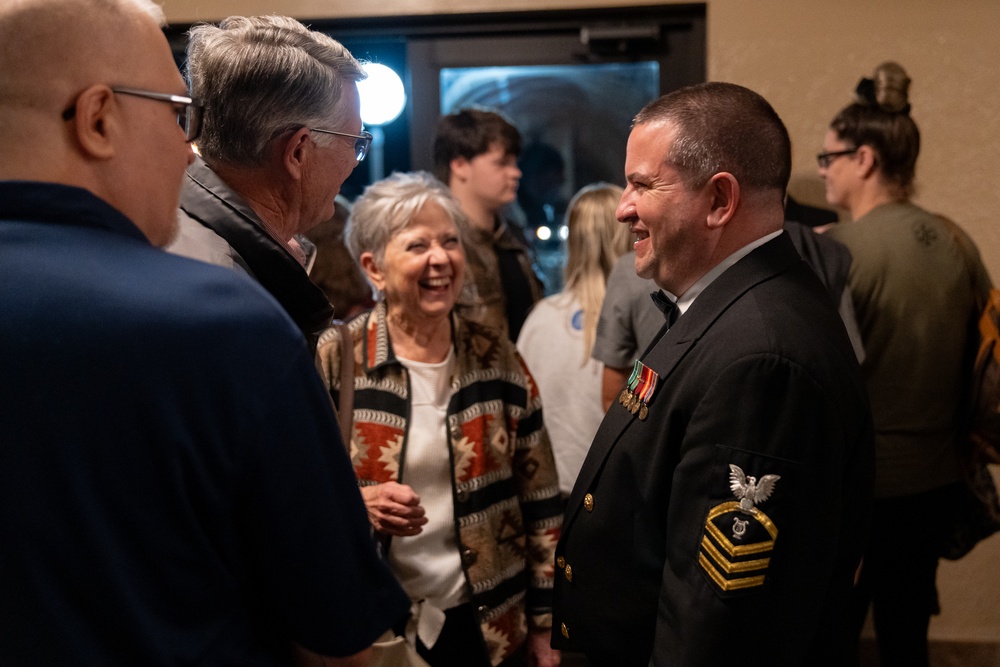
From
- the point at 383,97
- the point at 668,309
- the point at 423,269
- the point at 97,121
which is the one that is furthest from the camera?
the point at 383,97

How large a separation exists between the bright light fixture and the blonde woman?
1.18 m

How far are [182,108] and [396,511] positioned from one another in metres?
0.99

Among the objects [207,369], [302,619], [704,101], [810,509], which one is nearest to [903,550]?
[810,509]

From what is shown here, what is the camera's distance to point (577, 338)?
2734mm

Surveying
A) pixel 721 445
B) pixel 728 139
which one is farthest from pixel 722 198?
pixel 721 445

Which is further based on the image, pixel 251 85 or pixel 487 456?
pixel 487 456

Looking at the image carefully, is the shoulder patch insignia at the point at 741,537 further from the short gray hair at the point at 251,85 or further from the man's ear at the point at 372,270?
the man's ear at the point at 372,270

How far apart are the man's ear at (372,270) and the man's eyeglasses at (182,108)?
1103 mm

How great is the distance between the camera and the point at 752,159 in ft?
4.55

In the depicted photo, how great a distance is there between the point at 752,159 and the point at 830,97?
80.4 inches

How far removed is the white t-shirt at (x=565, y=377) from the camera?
8.95 ft

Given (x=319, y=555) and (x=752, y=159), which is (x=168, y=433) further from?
(x=752, y=159)

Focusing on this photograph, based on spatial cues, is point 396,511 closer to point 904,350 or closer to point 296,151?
point 296,151

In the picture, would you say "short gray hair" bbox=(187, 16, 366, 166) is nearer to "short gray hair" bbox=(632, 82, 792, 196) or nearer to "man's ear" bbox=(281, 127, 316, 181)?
"man's ear" bbox=(281, 127, 316, 181)
